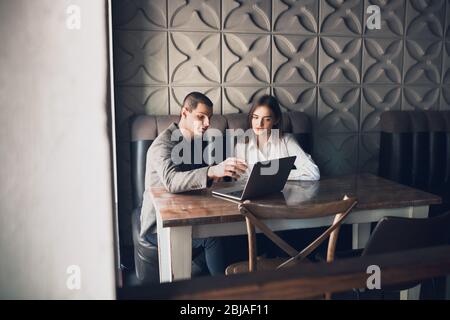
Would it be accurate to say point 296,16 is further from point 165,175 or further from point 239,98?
point 165,175

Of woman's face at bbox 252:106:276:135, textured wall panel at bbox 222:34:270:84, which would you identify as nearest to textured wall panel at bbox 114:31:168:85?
textured wall panel at bbox 222:34:270:84

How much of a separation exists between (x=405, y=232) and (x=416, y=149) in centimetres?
221

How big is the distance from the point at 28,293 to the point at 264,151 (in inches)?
92.6

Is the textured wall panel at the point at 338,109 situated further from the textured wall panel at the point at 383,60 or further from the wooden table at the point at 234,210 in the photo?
the wooden table at the point at 234,210

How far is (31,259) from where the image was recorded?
2.30 feet

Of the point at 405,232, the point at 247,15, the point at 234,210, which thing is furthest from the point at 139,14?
the point at 405,232

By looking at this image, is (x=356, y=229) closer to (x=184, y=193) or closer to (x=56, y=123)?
(x=184, y=193)

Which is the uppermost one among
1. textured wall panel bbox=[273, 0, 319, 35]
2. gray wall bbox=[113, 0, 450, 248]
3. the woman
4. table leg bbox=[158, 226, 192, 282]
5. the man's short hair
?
textured wall panel bbox=[273, 0, 319, 35]

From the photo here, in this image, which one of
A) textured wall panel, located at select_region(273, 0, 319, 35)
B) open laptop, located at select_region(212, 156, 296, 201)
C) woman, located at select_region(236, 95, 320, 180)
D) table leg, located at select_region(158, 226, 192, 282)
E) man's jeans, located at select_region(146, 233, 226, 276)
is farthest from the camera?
textured wall panel, located at select_region(273, 0, 319, 35)

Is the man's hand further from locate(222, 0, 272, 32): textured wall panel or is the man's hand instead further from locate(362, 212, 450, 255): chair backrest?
locate(222, 0, 272, 32): textured wall panel

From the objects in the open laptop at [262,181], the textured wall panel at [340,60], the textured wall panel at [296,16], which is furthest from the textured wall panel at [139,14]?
the open laptop at [262,181]

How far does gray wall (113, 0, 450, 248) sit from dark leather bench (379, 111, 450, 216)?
0.19 meters

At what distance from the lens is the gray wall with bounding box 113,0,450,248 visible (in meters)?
3.33
